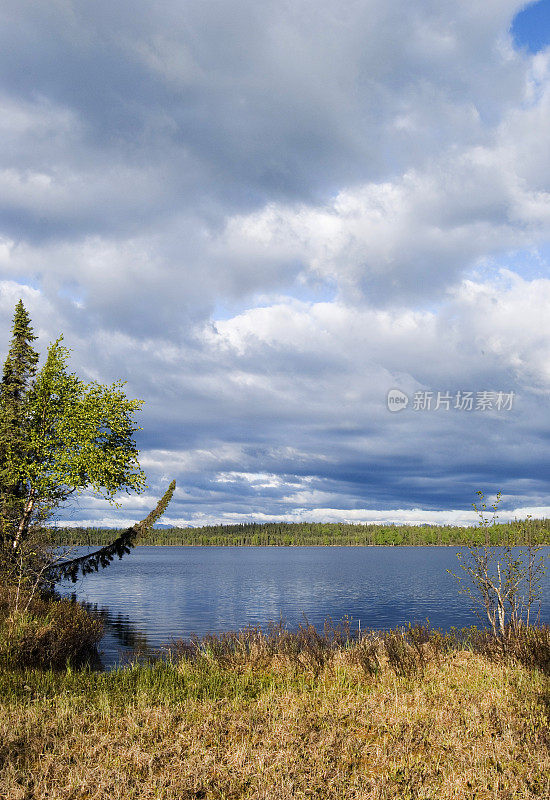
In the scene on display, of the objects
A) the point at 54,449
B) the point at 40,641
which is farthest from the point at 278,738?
the point at 54,449

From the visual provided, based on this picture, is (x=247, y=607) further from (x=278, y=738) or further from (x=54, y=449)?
(x=278, y=738)

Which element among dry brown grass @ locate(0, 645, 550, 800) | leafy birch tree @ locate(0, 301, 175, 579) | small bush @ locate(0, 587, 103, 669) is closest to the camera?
dry brown grass @ locate(0, 645, 550, 800)

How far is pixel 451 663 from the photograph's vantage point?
14836 millimetres

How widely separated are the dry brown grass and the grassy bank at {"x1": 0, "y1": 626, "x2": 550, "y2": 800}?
28mm

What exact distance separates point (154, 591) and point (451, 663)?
204 ft

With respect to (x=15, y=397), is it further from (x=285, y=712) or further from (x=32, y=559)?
(x=285, y=712)

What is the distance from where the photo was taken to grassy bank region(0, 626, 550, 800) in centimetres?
729

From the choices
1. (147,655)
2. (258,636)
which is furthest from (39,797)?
(147,655)

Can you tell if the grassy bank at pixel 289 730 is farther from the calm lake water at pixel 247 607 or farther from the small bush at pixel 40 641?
the calm lake water at pixel 247 607

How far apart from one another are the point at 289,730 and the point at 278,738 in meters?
0.52

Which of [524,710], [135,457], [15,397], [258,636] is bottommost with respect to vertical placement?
[258,636]

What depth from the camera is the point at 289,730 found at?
935cm

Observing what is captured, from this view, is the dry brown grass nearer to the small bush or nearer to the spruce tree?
the small bush

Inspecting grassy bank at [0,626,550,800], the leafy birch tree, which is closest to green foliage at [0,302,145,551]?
the leafy birch tree
